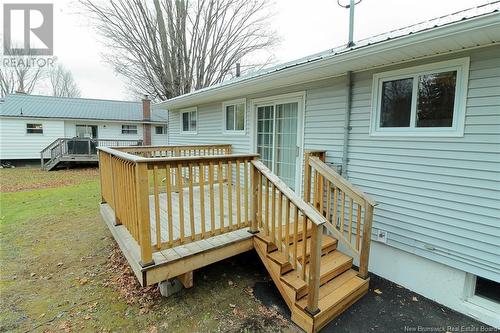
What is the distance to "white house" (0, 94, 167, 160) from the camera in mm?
14617

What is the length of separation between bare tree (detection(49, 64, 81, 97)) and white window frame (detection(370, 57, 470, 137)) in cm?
3531

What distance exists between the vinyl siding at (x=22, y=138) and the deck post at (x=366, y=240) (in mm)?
18470

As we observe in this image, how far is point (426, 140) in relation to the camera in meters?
3.20

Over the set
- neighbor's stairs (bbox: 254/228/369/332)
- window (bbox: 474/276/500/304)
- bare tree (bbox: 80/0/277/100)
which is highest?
bare tree (bbox: 80/0/277/100)

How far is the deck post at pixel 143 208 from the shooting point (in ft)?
8.05

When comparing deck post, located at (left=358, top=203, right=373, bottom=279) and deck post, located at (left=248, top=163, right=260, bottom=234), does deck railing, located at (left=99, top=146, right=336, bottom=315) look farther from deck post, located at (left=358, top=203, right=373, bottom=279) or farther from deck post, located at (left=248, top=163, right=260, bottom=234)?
deck post, located at (left=358, top=203, right=373, bottom=279)

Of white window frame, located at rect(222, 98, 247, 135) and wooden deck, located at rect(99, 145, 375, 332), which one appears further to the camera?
white window frame, located at rect(222, 98, 247, 135)

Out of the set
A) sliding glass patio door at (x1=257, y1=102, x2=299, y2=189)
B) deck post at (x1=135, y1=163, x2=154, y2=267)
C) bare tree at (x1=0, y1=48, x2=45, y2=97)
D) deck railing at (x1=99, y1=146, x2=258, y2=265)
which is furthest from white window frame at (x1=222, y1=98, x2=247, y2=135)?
bare tree at (x1=0, y1=48, x2=45, y2=97)

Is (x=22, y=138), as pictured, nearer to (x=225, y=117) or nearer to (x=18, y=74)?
(x=18, y=74)

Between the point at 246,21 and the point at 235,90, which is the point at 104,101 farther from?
the point at 235,90

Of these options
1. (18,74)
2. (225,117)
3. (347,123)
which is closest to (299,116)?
(347,123)

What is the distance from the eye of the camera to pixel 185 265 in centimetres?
284

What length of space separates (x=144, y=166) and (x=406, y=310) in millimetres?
3388

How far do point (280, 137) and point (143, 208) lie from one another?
3.52 m
